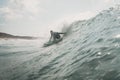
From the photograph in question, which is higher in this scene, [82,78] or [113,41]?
[113,41]

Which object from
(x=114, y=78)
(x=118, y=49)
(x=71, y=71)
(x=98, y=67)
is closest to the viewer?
(x=114, y=78)

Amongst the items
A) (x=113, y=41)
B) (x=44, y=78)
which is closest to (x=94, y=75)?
(x=44, y=78)

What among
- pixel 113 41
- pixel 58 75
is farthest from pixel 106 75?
pixel 113 41

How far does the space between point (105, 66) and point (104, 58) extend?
120 centimetres

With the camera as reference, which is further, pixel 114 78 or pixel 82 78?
pixel 82 78

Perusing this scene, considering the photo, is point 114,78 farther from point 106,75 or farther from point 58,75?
point 58,75

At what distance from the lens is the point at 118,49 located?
11.0 metres

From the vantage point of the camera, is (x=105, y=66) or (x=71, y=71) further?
(x=71, y=71)

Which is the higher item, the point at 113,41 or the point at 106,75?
the point at 113,41

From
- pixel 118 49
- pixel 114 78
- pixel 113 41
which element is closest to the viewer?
pixel 114 78

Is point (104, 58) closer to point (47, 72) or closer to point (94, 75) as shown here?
point (94, 75)

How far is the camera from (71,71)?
1011 centimetres

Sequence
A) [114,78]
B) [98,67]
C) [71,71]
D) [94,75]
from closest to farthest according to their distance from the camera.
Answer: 1. [114,78]
2. [94,75]
3. [98,67]
4. [71,71]

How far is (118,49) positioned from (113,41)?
2.08 meters
